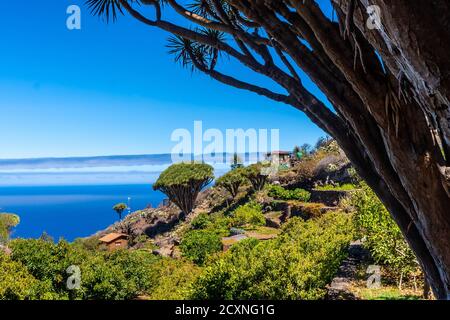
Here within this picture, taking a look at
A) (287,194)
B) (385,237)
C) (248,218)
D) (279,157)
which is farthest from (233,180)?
(385,237)

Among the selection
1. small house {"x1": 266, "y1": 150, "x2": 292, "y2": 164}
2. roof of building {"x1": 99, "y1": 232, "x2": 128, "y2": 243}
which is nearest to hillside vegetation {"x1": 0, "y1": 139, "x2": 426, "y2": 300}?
roof of building {"x1": 99, "y1": 232, "x2": 128, "y2": 243}

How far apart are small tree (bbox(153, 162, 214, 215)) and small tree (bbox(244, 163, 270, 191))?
4.93m

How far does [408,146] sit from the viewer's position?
220cm

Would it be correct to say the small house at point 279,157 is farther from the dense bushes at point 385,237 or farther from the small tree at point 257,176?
the dense bushes at point 385,237

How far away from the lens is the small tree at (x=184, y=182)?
36000 millimetres

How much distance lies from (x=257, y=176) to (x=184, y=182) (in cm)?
698

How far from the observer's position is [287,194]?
91.6ft

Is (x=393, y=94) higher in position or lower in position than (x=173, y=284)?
higher

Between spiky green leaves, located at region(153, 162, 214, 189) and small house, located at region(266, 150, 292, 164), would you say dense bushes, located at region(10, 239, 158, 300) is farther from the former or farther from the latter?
small house, located at region(266, 150, 292, 164)

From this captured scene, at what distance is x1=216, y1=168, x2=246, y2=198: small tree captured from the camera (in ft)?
114

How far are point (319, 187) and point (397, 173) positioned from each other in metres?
26.0

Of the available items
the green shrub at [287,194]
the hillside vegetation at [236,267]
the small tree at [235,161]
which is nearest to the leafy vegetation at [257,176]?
the green shrub at [287,194]

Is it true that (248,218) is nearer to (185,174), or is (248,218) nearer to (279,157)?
Result: (185,174)
